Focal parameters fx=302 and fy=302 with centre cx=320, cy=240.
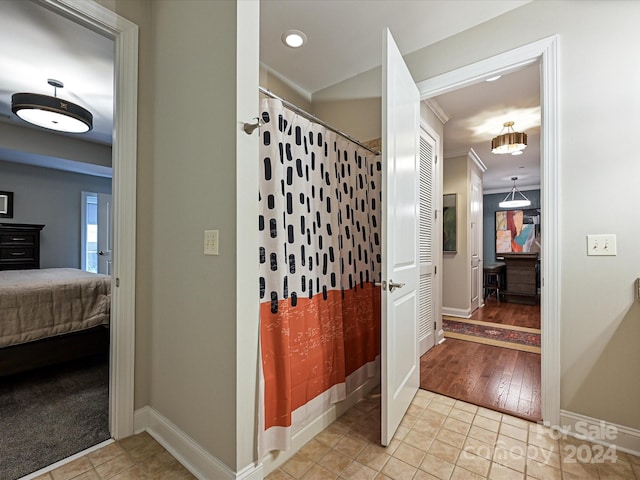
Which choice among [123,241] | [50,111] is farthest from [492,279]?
[50,111]

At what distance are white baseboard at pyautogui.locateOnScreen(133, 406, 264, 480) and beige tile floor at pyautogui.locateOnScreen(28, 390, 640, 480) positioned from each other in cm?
4

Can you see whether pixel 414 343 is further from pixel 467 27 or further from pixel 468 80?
pixel 467 27

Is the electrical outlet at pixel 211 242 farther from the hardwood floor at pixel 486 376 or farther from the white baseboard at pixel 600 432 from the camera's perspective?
the white baseboard at pixel 600 432

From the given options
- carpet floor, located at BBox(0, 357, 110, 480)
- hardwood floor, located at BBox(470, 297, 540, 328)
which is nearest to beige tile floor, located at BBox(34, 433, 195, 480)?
carpet floor, located at BBox(0, 357, 110, 480)

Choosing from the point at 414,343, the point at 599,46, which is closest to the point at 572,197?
the point at 599,46

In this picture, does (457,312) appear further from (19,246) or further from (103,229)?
(19,246)

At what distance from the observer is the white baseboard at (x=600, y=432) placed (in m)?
1.64

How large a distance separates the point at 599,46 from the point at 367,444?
8.64ft

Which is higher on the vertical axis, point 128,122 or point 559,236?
point 128,122

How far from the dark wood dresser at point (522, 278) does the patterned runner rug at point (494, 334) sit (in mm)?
2055

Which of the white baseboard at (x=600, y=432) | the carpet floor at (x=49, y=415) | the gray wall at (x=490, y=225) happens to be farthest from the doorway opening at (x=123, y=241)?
the gray wall at (x=490, y=225)

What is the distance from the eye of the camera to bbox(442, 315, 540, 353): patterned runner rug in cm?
347

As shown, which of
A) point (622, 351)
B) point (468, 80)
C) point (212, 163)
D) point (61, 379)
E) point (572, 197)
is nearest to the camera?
point (212, 163)

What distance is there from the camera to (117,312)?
1.74 meters
